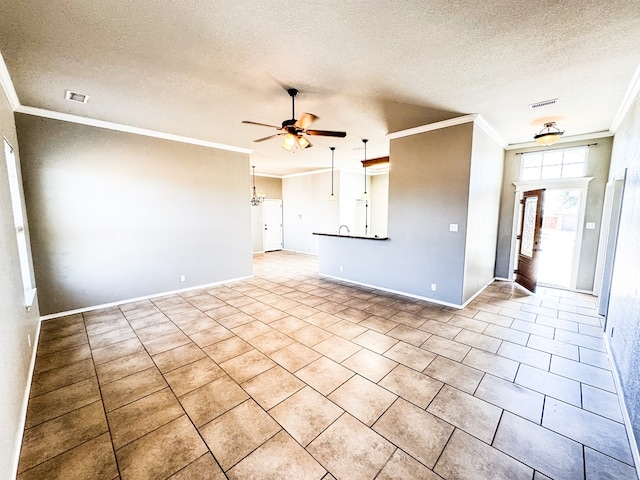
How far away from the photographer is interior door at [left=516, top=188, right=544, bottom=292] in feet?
16.2

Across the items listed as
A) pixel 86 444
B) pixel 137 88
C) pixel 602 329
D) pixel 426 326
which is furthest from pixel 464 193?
pixel 86 444

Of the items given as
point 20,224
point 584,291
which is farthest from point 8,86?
point 584,291

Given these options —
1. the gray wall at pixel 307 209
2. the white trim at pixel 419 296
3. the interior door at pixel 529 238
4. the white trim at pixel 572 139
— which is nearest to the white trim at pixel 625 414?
the white trim at pixel 419 296

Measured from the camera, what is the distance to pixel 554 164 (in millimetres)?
5133

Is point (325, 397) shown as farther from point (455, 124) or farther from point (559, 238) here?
point (559, 238)

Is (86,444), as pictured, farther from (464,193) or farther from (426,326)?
(464,193)

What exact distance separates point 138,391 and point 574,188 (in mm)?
7259

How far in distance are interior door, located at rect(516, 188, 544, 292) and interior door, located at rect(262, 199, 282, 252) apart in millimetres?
7507

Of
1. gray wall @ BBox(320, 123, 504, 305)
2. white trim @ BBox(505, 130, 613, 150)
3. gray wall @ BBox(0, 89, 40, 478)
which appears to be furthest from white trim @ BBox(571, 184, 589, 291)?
gray wall @ BBox(0, 89, 40, 478)

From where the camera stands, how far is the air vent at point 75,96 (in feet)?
10.3

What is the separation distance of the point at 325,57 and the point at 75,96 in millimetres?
3184

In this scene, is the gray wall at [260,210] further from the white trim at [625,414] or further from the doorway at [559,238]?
the white trim at [625,414]

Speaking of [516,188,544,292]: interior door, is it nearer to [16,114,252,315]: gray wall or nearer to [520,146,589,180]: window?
[520,146,589,180]: window

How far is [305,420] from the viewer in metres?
2.00
